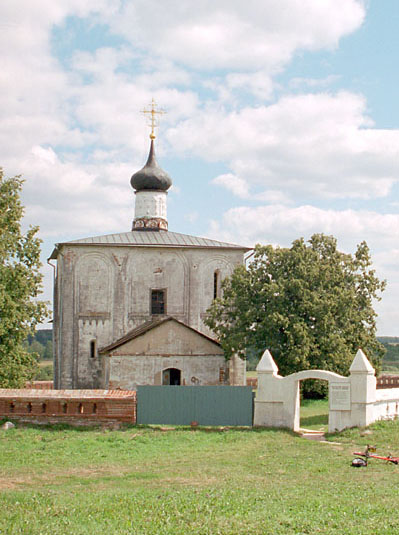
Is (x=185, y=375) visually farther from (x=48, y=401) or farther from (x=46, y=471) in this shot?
(x=46, y=471)

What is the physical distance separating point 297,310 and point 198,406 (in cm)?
908

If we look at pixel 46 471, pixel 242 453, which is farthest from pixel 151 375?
pixel 46 471

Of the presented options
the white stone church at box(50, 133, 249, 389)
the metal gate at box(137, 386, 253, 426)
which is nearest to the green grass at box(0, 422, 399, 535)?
the metal gate at box(137, 386, 253, 426)

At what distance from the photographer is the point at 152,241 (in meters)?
33.9

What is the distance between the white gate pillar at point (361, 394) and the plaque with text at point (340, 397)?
0.14 m

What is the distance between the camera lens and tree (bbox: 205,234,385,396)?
2771 cm

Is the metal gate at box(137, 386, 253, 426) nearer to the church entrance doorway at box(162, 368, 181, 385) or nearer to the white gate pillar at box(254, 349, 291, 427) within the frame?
the white gate pillar at box(254, 349, 291, 427)

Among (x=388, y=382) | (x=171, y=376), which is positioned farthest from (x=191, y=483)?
→ (x=388, y=382)

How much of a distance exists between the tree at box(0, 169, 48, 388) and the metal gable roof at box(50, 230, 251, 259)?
14.3 feet

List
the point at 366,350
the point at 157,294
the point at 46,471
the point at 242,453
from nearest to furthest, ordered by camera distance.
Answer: the point at 46,471, the point at 242,453, the point at 366,350, the point at 157,294

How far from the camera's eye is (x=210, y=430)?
19.9 m

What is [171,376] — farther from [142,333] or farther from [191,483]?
[191,483]

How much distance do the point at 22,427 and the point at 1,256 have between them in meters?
9.78

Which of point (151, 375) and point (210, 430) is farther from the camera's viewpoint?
point (151, 375)
